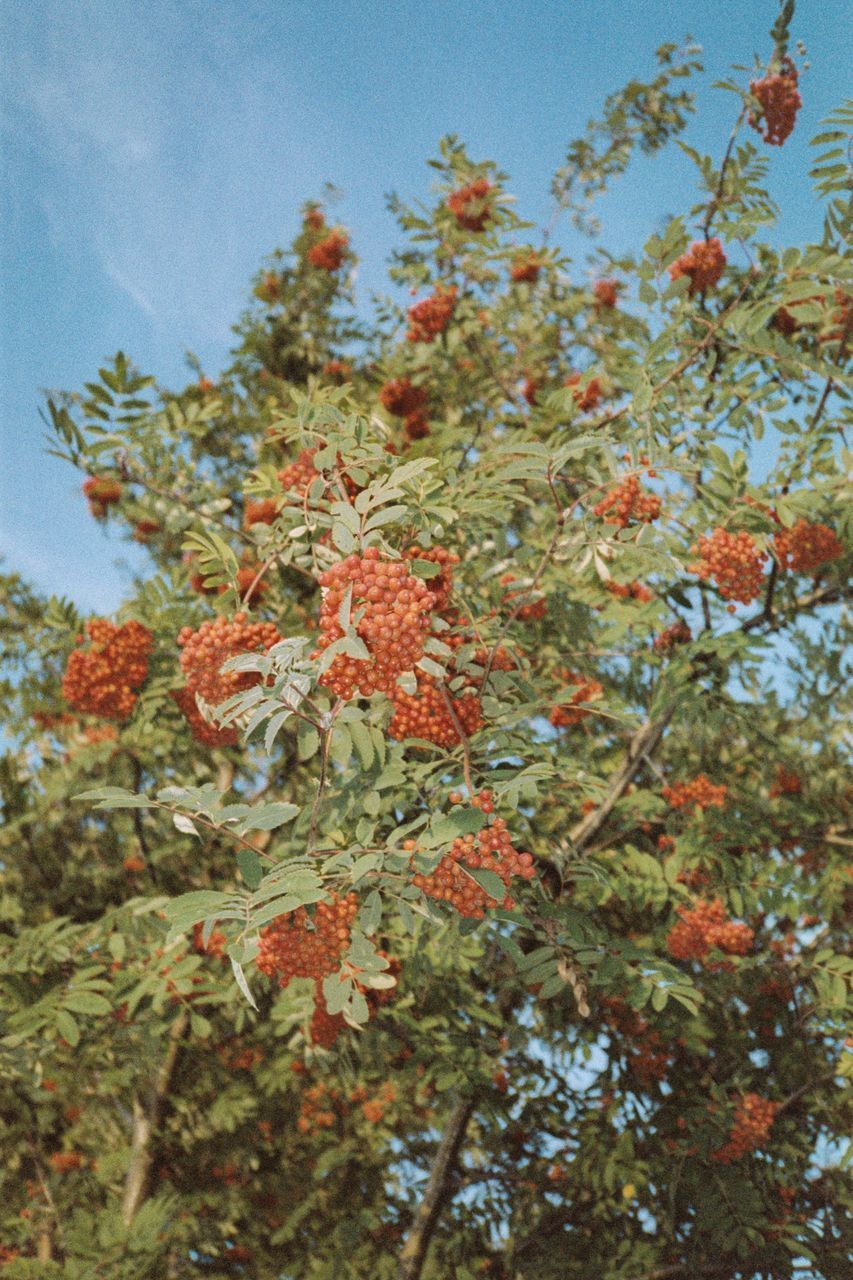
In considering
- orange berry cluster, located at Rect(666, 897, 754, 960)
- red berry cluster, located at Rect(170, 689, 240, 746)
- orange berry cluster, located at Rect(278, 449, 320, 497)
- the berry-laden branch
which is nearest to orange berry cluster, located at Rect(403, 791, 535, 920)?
orange berry cluster, located at Rect(278, 449, 320, 497)

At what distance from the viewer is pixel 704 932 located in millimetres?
3682

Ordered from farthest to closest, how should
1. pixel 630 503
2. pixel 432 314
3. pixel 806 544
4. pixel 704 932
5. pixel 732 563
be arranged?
pixel 432 314 → pixel 704 932 → pixel 806 544 → pixel 732 563 → pixel 630 503

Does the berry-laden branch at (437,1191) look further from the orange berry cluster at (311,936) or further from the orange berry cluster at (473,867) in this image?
the orange berry cluster at (473,867)

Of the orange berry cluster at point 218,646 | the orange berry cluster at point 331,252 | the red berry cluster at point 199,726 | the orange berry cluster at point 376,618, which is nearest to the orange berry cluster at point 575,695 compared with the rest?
the red berry cluster at point 199,726

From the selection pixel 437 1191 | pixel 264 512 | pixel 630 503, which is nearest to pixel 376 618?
pixel 630 503

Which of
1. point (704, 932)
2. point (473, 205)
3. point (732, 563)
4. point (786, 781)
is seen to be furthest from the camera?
point (786, 781)

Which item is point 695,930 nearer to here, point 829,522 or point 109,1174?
point 829,522

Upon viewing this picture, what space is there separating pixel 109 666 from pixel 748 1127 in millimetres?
3354

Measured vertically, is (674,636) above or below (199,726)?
above

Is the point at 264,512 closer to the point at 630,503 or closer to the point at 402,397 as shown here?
the point at 402,397

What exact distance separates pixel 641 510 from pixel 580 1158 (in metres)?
3.13

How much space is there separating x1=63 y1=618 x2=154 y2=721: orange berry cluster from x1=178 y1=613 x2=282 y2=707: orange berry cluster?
44.1 inches

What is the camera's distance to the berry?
212 inches

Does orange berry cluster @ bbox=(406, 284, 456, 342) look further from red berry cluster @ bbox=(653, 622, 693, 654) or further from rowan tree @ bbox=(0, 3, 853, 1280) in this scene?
red berry cluster @ bbox=(653, 622, 693, 654)
